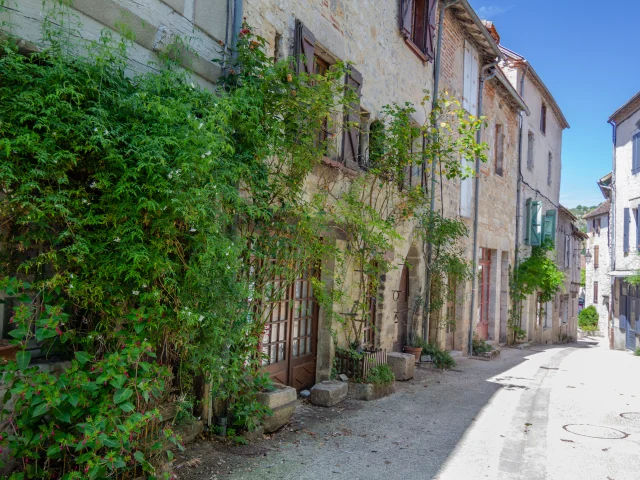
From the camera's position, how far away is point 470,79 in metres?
11.7

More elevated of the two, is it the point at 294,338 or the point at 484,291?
the point at 484,291

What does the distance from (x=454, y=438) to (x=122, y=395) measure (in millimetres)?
3349

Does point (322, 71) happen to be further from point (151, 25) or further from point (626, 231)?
point (626, 231)

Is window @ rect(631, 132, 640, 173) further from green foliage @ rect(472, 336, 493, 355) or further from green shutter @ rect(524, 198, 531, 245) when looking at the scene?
green foliage @ rect(472, 336, 493, 355)

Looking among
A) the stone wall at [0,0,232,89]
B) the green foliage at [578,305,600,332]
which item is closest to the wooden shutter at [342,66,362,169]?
the stone wall at [0,0,232,89]

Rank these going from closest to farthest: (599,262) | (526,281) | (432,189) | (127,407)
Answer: (127,407)
(432,189)
(526,281)
(599,262)

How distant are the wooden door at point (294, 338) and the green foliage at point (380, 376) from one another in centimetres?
68

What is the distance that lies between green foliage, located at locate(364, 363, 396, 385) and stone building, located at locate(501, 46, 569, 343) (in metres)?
9.53

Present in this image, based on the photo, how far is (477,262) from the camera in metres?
12.3

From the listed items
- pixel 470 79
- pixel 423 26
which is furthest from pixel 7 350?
pixel 470 79

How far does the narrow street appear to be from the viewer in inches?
166

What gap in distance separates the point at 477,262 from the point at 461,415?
6.61 metres

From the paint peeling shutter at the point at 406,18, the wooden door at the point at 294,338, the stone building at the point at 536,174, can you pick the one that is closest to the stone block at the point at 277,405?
the wooden door at the point at 294,338

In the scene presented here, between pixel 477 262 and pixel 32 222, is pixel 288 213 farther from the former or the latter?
pixel 477 262
